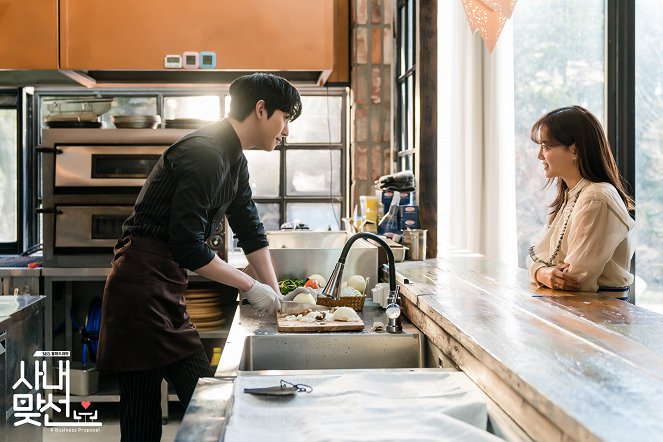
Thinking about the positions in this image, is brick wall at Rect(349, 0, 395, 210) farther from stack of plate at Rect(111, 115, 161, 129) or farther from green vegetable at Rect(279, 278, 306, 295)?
green vegetable at Rect(279, 278, 306, 295)

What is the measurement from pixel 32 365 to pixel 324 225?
8.24ft

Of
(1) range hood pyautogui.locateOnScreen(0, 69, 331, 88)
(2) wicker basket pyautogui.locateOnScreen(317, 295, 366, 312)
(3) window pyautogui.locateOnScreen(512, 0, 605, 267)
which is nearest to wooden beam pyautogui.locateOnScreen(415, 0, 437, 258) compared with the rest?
(3) window pyautogui.locateOnScreen(512, 0, 605, 267)

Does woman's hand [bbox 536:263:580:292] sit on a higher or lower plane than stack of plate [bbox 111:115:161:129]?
lower

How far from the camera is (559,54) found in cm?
414

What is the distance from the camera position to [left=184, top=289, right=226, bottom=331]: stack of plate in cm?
425

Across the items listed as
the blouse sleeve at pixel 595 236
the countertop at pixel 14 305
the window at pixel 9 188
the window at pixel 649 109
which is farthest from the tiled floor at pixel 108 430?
the window at pixel 649 109

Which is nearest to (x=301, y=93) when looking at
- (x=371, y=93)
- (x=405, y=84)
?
(x=371, y=93)

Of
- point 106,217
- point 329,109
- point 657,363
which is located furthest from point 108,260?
point 657,363

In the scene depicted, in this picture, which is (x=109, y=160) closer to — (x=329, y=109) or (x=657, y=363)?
(x=329, y=109)

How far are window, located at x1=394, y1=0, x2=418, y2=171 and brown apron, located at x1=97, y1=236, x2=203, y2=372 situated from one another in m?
1.92

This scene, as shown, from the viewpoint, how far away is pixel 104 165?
427cm

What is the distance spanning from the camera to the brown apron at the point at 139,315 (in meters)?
2.40

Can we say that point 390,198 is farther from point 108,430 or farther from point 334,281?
point 108,430

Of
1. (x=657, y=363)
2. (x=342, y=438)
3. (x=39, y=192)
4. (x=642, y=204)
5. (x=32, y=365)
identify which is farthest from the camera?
(x=39, y=192)
